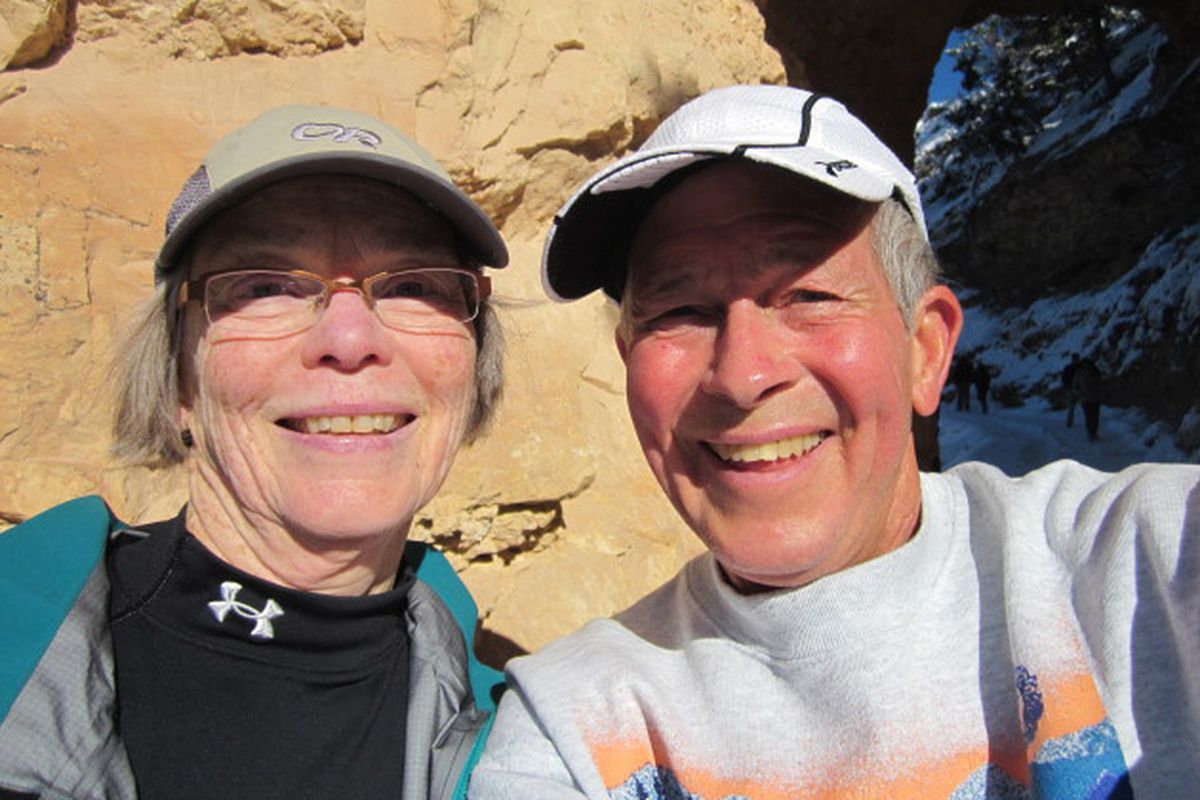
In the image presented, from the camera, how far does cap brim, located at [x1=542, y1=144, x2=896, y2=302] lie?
4.28 ft

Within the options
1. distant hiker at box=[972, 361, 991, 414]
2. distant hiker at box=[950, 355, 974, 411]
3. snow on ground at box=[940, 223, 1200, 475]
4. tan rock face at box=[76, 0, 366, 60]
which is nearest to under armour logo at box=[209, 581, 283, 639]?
tan rock face at box=[76, 0, 366, 60]

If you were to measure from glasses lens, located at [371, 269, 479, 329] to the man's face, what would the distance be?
17.2 inches

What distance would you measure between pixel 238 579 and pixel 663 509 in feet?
5.40

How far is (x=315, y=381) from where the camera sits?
153 cm

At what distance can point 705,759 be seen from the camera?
1341 millimetres

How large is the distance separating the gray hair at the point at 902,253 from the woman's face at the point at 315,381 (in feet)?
2.60

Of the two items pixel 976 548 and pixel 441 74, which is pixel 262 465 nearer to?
pixel 976 548

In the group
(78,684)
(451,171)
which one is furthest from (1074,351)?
(78,684)

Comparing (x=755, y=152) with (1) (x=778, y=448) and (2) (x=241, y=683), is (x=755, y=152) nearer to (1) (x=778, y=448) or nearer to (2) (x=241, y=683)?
(1) (x=778, y=448)

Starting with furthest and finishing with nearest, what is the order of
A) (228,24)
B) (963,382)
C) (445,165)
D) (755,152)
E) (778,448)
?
(963,382), (445,165), (228,24), (778,448), (755,152)

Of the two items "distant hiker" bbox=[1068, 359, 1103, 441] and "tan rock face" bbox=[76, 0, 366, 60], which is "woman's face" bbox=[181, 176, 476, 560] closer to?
"tan rock face" bbox=[76, 0, 366, 60]

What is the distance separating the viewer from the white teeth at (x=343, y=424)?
155 centimetres

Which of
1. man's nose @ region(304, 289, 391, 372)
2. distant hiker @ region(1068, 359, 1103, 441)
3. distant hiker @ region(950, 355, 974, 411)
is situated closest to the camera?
man's nose @ region(304, 289, 391, 372)

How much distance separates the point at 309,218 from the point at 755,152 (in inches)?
29.6
